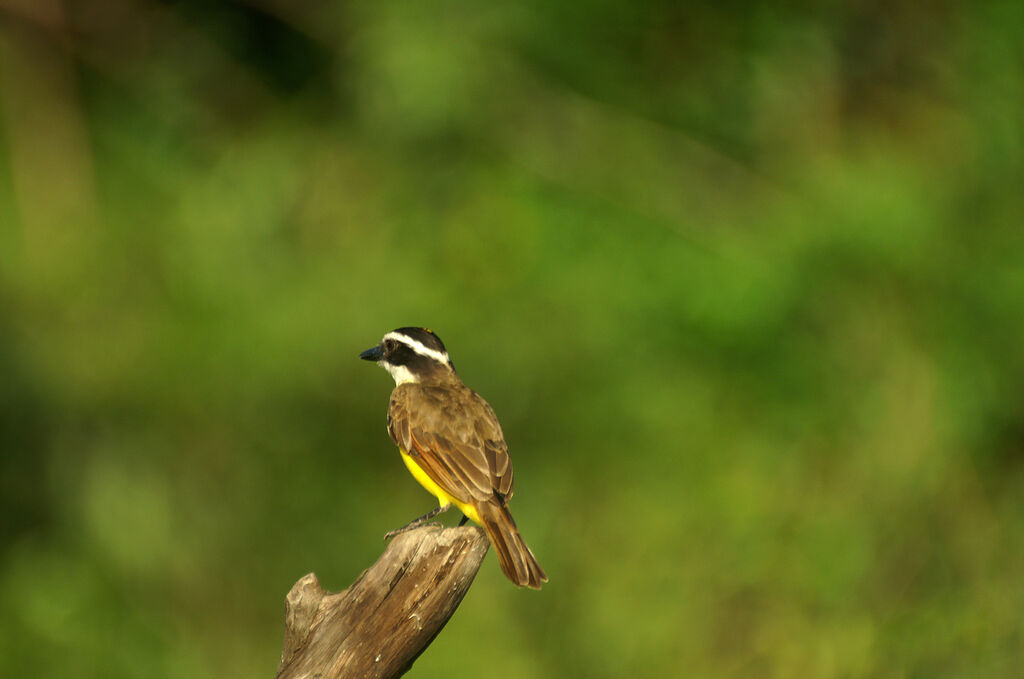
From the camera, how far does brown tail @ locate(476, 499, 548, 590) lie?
169 inches

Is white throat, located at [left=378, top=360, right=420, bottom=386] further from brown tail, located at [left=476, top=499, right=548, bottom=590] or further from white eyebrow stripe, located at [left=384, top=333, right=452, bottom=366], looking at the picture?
brown tail, located at [left=476, top=499, right=548, bottom=590]

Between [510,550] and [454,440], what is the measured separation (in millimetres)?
610

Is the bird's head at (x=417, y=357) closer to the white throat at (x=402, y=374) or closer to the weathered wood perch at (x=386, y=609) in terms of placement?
the white throat at (x=402, y=374)

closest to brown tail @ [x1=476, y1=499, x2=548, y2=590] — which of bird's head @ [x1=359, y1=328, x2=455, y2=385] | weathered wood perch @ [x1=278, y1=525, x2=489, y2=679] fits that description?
weathered wood perch @ [x1=278, y1=525, x2=489, y2=679]

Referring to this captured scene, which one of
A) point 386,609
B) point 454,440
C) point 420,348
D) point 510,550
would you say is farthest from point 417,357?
point 386,609

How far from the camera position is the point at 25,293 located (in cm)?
939

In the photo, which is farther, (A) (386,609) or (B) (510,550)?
(B) (510,550)

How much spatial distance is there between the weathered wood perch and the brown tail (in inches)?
23.3

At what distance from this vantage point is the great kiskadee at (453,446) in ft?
14.5

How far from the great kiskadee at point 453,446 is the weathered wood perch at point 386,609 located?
659 mm

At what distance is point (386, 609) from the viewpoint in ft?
11.6

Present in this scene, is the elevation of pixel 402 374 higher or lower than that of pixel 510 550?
higher

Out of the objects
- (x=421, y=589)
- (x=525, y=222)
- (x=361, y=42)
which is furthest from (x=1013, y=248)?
(x=421, y=589)

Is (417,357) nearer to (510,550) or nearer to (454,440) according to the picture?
(454,440)
